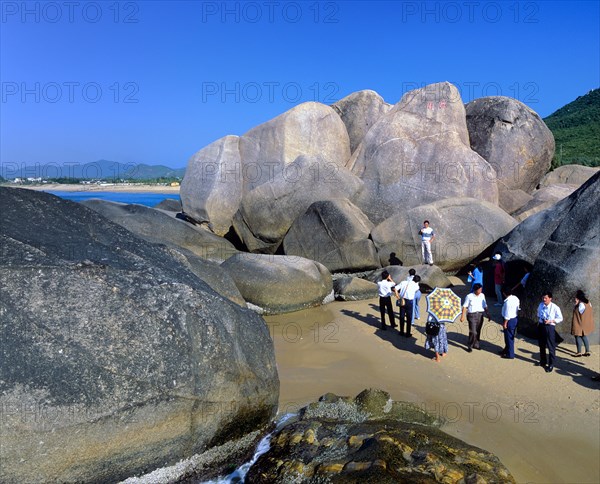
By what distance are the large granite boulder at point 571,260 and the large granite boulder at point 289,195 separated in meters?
7.33

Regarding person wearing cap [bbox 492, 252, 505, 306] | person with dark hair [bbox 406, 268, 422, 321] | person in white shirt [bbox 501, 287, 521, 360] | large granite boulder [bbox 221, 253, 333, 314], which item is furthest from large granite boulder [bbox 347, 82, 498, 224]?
person in white shirt [bbox 501, 287, 521, 360]

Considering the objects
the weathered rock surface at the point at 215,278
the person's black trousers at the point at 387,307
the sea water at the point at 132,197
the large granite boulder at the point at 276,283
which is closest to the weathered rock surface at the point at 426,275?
the large granite boulder at the point at 276,283

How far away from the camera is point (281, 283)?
41.7 ft

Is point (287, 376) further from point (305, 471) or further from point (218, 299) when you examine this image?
point (305, 471)

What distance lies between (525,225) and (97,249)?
967 centimetres

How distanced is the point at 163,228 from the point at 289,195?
3.98 metres

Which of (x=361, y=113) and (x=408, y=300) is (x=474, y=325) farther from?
(x=361, y=113)

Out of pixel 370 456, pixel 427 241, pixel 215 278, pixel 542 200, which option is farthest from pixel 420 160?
pixel 370 456

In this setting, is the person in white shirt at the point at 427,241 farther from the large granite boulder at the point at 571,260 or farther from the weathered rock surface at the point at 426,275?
the large granite boulder at the point at 571,260

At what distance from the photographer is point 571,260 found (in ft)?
32.4

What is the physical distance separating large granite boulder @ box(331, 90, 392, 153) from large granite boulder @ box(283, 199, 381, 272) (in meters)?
5.92

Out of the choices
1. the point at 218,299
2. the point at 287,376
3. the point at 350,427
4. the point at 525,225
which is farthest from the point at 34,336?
the point at 525,225

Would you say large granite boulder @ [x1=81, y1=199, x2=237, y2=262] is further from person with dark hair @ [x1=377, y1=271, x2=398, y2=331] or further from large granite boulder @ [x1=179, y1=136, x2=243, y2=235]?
person with dark hair @ [x1=377, y1=271, x2=398, y2=331]

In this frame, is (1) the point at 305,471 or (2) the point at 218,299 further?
(2) the point at 218,299
